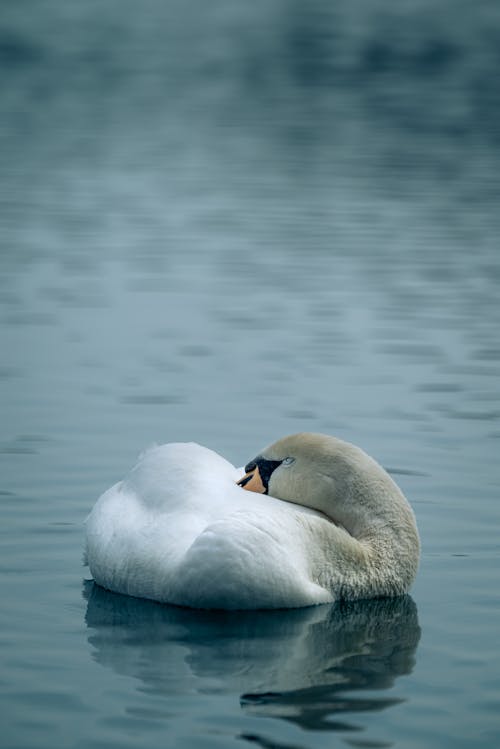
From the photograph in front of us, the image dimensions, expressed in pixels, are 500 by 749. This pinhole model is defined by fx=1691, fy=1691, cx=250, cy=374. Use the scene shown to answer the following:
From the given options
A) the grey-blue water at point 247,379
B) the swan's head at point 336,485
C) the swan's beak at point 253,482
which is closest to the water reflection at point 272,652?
the grey-blue water at point 247,379

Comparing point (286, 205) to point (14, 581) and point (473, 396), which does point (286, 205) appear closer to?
point (473, 396)

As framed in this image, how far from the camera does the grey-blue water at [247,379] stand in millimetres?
5988

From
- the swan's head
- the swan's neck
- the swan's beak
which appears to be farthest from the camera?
the swan's beak

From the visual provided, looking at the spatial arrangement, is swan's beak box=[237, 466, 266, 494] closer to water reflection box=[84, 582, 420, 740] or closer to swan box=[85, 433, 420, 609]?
swan box=[85, 433, 420, 609]

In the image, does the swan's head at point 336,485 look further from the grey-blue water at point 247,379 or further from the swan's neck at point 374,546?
the grey-blue water at point 247,379

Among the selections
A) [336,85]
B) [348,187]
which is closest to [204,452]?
[348,187]

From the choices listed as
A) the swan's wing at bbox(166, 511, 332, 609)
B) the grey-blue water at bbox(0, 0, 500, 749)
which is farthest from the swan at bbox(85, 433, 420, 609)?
the grey-blue water at bbox(0, 0, 500, 749)

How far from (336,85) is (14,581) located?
4073 centimetres

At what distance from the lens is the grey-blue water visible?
236 inches

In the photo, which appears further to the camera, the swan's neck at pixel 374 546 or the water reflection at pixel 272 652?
the swan's neck at pixel 374 546

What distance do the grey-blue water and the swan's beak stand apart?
2.40 feet

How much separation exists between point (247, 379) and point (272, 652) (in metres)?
5.87

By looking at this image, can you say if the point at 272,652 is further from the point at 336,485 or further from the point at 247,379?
the point at 247,379

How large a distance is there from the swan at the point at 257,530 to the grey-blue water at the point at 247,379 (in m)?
0.12
